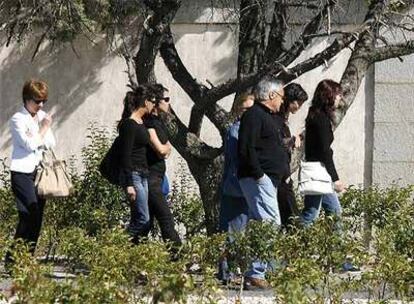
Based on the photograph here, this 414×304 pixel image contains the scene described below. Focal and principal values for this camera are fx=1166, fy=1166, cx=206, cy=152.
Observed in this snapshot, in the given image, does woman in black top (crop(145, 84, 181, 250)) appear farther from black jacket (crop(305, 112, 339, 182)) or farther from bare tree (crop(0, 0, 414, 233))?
black jacket (crop(305, 112, 339, 182))

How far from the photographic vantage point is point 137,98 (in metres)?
9.32

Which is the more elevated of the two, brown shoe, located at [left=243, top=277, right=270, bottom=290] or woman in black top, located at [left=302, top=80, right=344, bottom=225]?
woman in black top, located at [left=302, top=80, right=344, bottom=225]

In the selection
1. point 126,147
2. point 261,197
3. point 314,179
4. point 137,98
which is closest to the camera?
point 261,197

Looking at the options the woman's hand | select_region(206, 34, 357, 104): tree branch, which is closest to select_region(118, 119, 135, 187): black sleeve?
the woman's hand

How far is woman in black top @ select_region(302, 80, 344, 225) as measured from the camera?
9445 millimetres

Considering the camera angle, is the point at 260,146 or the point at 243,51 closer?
the point at 260,146

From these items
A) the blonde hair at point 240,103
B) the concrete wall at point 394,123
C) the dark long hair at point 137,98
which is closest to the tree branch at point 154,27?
the dark long hair at point 137,98

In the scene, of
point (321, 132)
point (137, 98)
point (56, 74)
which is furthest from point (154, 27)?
point (56, 74)

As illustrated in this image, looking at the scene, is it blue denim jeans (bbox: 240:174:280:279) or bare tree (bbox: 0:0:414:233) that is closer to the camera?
blue denim jeans (bbox: 240:174:280:279)

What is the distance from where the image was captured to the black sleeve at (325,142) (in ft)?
31.1

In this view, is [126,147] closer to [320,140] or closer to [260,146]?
[260,146]

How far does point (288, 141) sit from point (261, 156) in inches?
30.0

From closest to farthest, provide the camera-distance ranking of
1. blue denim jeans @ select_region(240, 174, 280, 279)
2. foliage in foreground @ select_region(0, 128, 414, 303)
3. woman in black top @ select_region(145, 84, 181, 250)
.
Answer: foliage in foreground @ select_region(0, 128, 414, 303), blue denim jeans @ select_region(240, 174, 280, 279), woman in black top @ select_region(145, 84, 181, 250)

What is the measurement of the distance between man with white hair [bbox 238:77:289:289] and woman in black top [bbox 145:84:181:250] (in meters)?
1.01
